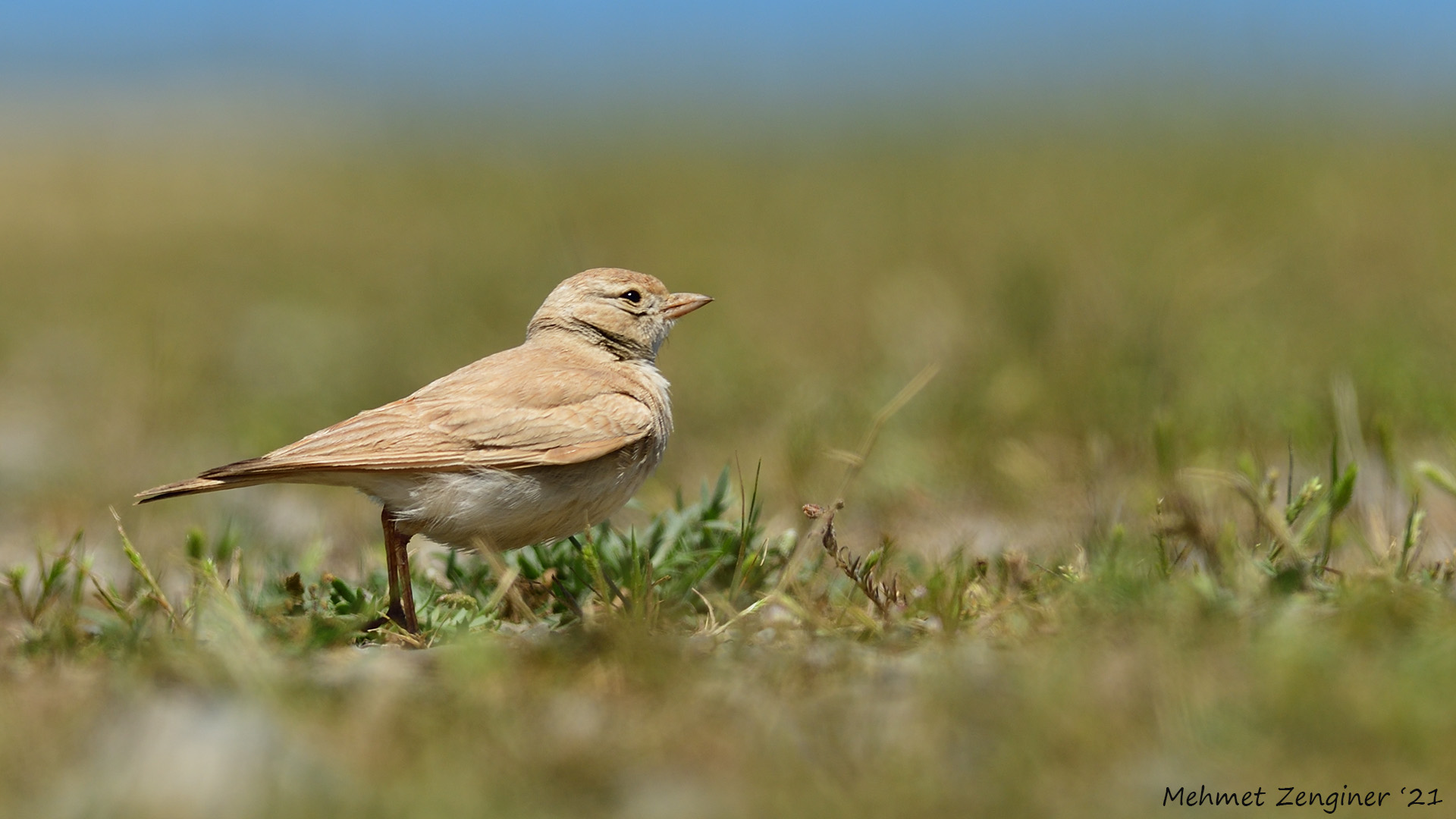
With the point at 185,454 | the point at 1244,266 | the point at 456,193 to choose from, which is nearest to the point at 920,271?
the point at 1244,266

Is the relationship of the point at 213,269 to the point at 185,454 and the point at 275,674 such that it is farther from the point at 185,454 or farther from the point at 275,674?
the point at 275,674

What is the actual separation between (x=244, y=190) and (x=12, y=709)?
19.5m

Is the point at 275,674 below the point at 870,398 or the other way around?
the other way around

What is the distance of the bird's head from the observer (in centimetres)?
572

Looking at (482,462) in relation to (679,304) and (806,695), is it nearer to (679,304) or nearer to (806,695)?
(679,304)

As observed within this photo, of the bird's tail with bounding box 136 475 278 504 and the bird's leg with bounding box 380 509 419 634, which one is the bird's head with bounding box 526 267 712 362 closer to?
the bird's leg with bounding box 380 509 419 634

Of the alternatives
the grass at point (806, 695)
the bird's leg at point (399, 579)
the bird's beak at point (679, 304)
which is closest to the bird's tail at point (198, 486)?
the grass at point (806, 695)

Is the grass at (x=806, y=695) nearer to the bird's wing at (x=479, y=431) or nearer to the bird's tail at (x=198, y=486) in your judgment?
the bird's tail at (x=198, y=486)

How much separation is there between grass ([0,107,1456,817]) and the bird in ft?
0.69

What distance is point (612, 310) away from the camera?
5.71 meters

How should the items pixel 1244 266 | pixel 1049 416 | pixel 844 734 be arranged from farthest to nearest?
pixel 1244 266 < pixel 1049 416 < pixel 844 734

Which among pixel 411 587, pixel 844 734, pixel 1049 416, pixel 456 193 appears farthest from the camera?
pixel 456 193

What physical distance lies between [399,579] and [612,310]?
1.60 meters

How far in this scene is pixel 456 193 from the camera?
59.3 ft
